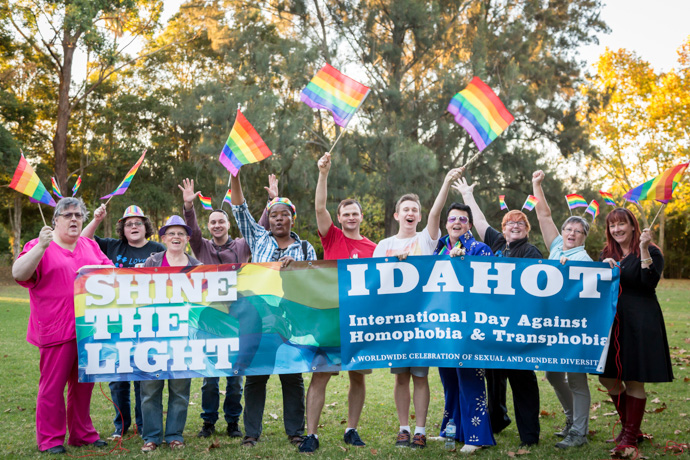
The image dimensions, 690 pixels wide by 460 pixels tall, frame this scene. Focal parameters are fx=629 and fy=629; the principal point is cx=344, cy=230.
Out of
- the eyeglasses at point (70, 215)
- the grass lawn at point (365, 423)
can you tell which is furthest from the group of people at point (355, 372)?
the grass lawn at point (365, 423)

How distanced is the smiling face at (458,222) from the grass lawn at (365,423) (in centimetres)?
202

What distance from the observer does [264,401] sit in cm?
→ 609

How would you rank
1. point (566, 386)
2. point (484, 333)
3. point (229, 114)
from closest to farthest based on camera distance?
point (484, 333)
point (566, 386)
point (229, 114)

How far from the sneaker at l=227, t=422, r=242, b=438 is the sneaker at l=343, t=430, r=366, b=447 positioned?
115cm

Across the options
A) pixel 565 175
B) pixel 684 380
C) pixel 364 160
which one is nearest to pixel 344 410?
pixel 684 380

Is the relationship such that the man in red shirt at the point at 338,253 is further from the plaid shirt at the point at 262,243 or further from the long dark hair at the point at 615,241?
the long dark hair at the point at 615,241

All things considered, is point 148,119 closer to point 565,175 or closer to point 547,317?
point 565,175

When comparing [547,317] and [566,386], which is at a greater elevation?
[547,317]

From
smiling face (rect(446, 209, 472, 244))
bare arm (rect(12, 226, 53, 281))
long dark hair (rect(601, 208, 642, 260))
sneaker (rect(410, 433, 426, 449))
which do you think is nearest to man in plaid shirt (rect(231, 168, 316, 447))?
sneaker (rect(410, 433, 426, 449))

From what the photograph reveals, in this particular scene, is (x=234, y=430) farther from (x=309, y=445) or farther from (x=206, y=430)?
(x=309, y=445)

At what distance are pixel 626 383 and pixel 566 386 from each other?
0.63 metres

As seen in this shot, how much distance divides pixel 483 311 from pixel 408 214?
1149 millimetres

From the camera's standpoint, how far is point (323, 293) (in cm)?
598

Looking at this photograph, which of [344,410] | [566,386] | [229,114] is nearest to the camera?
[566,386]
